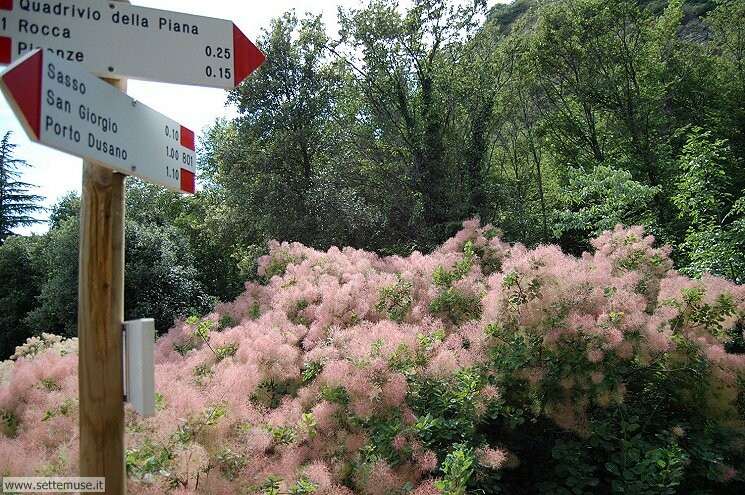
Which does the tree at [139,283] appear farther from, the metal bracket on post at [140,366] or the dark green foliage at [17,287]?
the metal bracket on post at [140,366]

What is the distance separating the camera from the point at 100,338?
1778 mm

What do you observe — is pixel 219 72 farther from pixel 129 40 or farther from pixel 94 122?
pixel 94 122

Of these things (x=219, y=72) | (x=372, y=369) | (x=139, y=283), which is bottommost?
(x=372, y=369)

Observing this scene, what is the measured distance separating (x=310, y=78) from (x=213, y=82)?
11.9 meters

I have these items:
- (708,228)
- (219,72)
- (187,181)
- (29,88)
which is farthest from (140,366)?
(708,228)

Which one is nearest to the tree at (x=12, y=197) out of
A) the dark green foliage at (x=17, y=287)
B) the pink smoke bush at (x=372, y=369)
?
the dark green foliage at (x=17, y=287)

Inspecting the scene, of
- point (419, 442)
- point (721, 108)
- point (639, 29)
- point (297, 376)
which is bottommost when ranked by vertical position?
point (419, 442)

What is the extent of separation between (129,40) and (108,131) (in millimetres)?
369

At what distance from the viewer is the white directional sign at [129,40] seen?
1.70 m

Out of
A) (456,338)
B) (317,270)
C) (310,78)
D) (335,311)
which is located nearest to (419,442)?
(456,338)

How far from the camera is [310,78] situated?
13.3 metres

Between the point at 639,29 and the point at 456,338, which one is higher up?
the point at 639,29

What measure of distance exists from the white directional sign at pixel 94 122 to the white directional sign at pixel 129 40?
155 mm

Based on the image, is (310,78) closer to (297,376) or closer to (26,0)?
(297,376)
